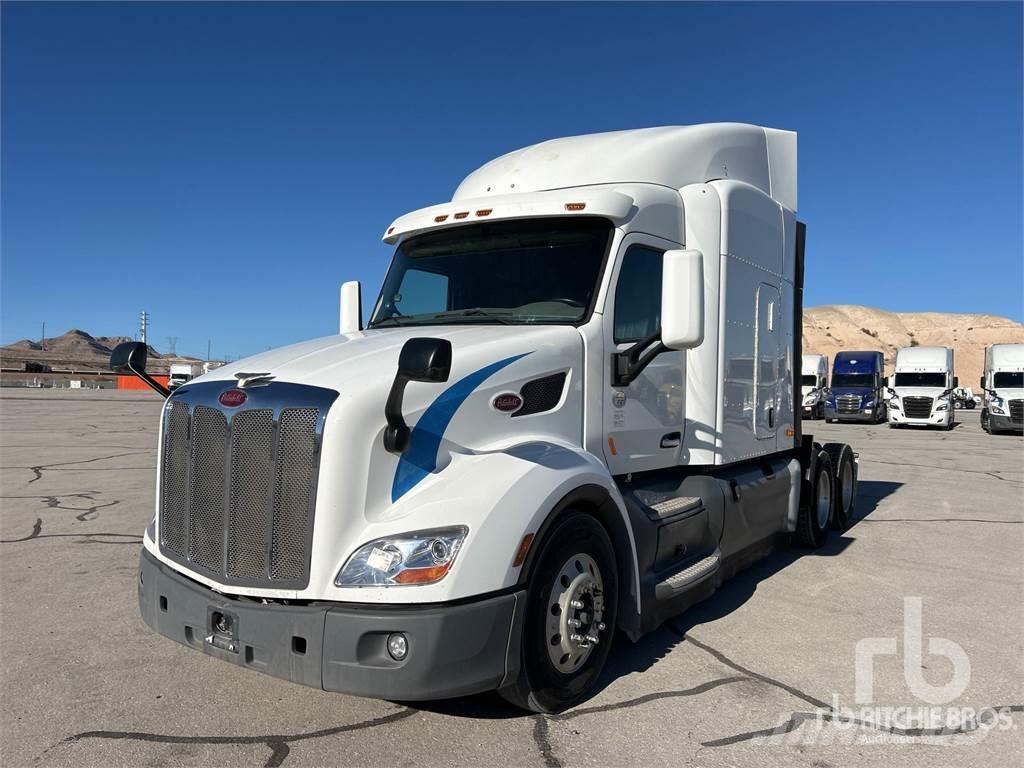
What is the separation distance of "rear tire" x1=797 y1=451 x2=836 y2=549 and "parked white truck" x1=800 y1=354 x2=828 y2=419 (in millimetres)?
27649

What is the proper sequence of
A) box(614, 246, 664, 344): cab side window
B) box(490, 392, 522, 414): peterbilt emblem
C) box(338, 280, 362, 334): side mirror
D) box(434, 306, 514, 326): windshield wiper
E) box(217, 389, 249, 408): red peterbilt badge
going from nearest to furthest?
box(217, 389, 249, 408): red peterbilt badge < box(490, 392, 522, 414): peterbilt emblem < box(434, 306, 514, 326): windshield wiper < box(614, 246, 664, 344): cab side window < box(338, 280, 362, 334): side mirror

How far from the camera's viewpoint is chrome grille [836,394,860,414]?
31.5 m

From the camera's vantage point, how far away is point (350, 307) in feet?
18.9

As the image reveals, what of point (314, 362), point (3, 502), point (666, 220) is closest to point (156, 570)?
point (314, 362)

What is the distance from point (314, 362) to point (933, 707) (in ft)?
11.8

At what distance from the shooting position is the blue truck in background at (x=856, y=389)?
31.5 m

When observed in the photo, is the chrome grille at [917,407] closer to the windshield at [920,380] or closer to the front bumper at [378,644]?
the windshield at [920,380]

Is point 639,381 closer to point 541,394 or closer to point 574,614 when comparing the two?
point 541,394

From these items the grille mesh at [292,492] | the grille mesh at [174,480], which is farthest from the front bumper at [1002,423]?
the grille mesh at [174,480]

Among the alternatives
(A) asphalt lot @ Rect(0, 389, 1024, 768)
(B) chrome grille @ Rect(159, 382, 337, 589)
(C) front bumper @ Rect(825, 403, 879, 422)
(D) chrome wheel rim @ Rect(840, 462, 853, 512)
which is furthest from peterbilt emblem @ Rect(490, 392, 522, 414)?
(C) front bumper @ Rect(825, 403, 879, 422)

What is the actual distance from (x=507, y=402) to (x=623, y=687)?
65.5 inches

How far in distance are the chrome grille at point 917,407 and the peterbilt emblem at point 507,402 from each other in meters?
29.0

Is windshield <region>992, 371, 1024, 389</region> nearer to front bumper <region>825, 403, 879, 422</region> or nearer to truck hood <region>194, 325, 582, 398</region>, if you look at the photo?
front bumper <region>825, 403, 879, 422</region>

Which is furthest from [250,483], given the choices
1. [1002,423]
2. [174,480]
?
[1002,423]
